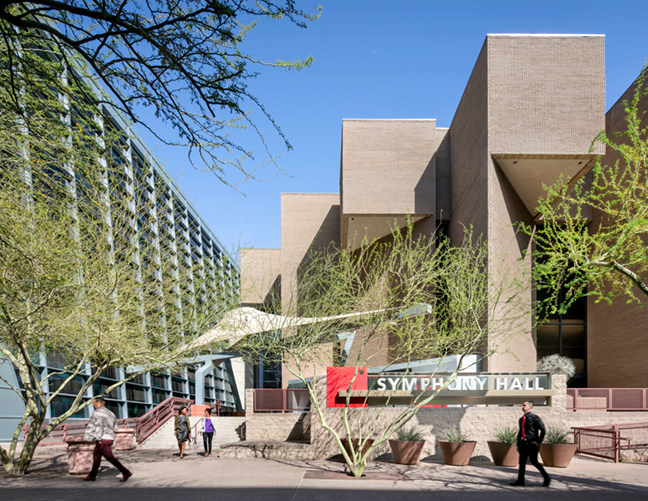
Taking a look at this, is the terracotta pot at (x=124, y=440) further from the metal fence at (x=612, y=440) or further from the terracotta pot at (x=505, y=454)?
the metal fence at (x=612, y=440)

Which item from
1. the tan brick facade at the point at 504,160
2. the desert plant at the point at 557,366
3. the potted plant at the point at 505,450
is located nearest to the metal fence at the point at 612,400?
the tan brick facade at the point at 504,160

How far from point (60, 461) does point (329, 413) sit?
7.61 meters

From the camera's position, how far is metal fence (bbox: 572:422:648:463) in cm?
1595

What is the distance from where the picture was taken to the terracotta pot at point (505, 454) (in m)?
14.1

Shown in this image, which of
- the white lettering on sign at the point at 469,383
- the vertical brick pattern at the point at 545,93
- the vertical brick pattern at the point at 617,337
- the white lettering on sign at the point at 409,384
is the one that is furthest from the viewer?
the vertical brick pattern at the point at 617,337

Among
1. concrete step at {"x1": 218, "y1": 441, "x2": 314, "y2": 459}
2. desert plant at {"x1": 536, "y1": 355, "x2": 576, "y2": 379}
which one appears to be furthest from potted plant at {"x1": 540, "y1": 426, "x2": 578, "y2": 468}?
desert plant at {"x1": 536, "y1": 355, "x2": 576, "y2": 379}

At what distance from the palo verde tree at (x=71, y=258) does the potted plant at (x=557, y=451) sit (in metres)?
9.90

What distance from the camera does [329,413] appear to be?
16266mm

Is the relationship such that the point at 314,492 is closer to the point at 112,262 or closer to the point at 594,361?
the point at 112,262

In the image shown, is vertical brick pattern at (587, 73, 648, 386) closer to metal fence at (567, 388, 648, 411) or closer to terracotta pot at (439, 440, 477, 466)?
metal fence at (567, 388, 648, 411)

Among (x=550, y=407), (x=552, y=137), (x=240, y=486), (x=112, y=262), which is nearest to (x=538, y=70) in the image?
(x=552, y=137)

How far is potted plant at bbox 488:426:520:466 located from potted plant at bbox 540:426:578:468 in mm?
712

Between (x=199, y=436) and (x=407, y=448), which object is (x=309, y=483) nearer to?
(x=407, y=448)

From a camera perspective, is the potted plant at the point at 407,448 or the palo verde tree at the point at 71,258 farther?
the potted plant at the point at 407,448
